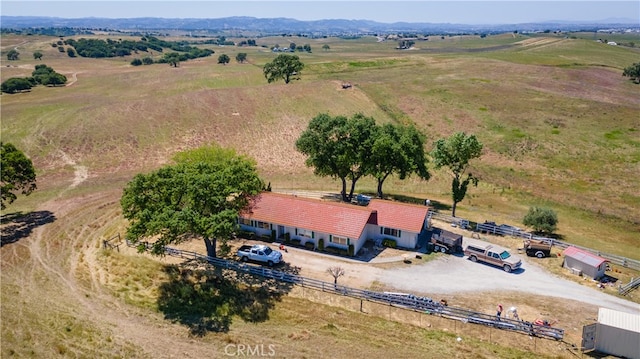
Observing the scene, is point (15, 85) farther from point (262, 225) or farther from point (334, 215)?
point (334, 215)

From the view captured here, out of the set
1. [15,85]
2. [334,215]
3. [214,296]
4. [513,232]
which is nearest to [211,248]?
[214,296]

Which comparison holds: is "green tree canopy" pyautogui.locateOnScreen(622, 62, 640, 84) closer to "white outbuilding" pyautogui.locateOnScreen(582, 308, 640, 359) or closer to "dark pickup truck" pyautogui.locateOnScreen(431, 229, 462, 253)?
"dark pickup truck" pyautogui.locateOnScreen(431, 229, 462, 253)

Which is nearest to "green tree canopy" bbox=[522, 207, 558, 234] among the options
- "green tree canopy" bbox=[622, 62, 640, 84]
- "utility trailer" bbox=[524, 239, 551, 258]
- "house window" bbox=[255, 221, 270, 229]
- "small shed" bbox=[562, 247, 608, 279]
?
"utility trailer" bbox=[524, 239, 551, 258]

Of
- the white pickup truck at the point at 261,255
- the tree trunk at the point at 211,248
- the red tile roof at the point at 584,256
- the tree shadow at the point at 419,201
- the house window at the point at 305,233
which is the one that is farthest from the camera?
the tree shadow at the point at 419,201

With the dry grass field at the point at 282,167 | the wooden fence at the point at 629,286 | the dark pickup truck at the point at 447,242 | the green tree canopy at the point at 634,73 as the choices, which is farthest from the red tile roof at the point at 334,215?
the green tree canopy at the point at 634,73

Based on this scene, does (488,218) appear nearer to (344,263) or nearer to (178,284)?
(344,263)

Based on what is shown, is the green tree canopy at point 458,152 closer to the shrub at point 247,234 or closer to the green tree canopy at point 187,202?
the green tree canopy at point 187,202
